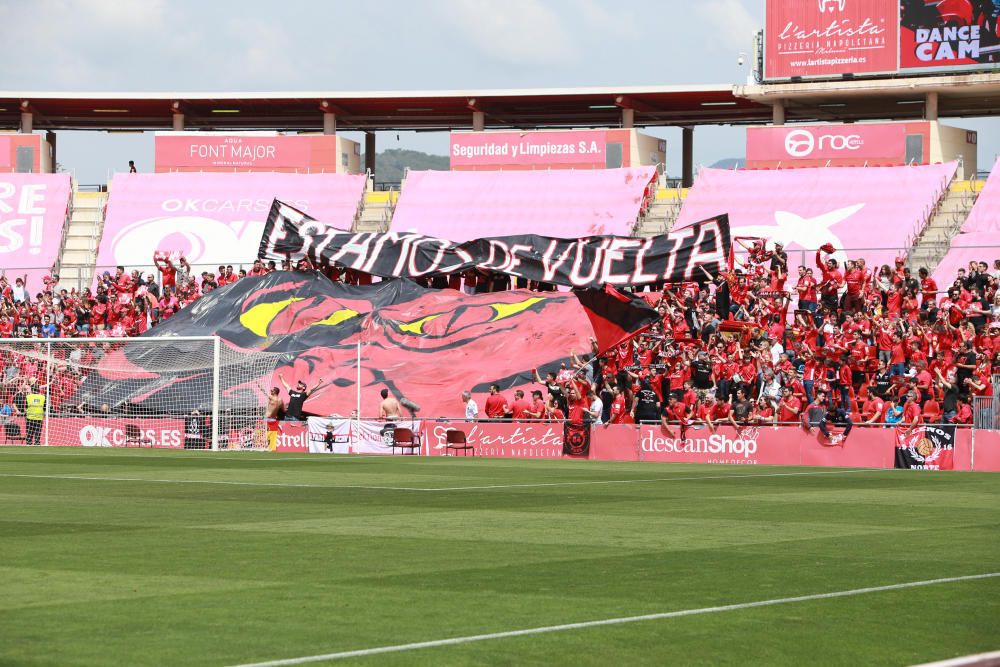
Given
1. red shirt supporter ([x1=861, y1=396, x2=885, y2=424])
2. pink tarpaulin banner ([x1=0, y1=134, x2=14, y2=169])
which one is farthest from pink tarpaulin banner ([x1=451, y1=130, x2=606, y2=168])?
red shirt supporter ([x1=861, y1=396, x2=885, y2=424])

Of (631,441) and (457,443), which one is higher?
(631,441)

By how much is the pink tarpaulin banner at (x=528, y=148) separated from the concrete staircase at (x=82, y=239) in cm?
1445

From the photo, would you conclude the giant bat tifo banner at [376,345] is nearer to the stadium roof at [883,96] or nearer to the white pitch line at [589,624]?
the stadium roof at [883,96]

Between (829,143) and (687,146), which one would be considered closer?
(829,143)

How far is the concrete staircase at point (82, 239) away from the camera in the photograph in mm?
56031

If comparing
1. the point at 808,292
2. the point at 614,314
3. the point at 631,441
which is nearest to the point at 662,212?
the point at 614,314

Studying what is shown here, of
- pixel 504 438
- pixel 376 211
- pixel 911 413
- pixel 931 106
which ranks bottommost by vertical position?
pixel 504 438

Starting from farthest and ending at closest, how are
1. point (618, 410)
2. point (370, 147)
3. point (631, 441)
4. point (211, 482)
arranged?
point (370, 147), point (618, 410), point (631, 441), point (211, 482)

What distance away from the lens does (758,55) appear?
57250mm

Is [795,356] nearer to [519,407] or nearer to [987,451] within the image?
[519,407]

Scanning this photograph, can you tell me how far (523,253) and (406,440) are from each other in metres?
8.59

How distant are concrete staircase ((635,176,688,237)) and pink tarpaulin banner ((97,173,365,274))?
464 inches

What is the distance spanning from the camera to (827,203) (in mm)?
49719

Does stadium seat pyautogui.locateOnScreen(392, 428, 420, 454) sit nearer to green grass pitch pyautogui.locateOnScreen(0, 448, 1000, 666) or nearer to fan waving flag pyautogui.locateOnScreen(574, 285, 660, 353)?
fan waving flag pyautogui.locateOnScreen(574, 285, 660, 353)
